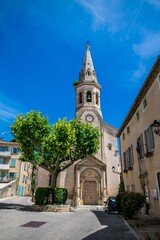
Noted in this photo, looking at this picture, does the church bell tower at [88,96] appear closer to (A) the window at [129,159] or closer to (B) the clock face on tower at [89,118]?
(B) the clock face on tower at [89,118]

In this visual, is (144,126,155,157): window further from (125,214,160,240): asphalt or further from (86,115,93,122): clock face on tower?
(86,115,93,122): clock face on tower

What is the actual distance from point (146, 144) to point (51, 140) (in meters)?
8.16

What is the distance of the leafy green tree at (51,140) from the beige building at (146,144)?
180 inches

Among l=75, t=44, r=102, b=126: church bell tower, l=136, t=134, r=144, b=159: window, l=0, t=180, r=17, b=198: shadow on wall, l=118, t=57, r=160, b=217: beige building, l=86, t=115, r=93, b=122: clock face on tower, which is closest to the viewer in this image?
l=118, t=57, r=160, b=217: beige building

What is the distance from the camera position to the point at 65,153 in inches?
668

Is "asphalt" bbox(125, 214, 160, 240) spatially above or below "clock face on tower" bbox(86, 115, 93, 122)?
below

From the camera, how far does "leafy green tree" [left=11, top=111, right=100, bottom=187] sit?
1709 centimetres

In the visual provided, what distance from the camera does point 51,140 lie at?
56.7ft

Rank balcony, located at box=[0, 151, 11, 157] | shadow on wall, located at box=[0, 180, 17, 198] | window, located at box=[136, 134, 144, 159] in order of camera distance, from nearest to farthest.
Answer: window, located at box=[136, 134, 144, 159] < shadow on wall, located at box=[0, 180, 17, 198] < balcony, located at box=[0, 151, 11, 157]

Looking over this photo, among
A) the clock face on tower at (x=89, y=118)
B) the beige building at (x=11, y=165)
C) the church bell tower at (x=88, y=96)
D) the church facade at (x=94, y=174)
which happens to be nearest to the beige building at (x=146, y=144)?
the church facade at (x=94, y=174)

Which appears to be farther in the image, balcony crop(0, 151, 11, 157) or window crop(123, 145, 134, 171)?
balcony crop(0, 151, 11, 157)

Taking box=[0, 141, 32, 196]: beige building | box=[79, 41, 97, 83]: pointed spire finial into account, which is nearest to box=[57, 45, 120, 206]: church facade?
box=[79, 41, 97, 83]: pointed spire finial

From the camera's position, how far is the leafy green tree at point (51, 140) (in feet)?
56.1

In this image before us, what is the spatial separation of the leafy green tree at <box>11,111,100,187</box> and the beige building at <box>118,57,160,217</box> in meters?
4.57
